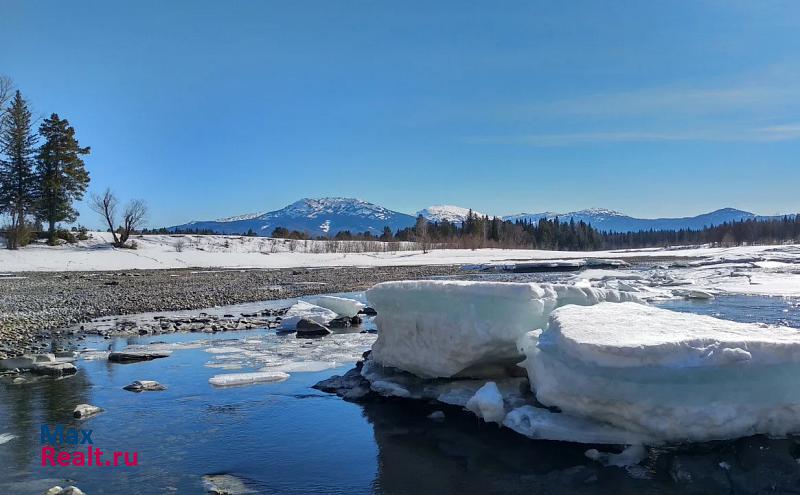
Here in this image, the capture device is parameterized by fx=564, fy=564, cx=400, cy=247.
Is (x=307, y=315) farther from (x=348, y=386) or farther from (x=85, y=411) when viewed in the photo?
(x=85, y=411)

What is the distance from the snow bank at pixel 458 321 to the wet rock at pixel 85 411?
4567mm

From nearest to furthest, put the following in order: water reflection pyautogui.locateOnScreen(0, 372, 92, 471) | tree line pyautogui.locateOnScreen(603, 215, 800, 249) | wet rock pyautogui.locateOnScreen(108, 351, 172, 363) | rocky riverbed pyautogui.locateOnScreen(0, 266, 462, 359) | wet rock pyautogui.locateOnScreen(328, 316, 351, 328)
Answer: water reflection pyautogui.locateOnScreen(0, 372, 92, 471)
wet rock pyautogui.locateOnScreen(108, 351, 172, 363)
rocky riverbed pyautogui.locateOnScreen(0, 266, 462, 359)
wet rock pyautogui.locateOnScreen(328, 316, 351, 328)
tree line pyautogui.locateOnScreen(603, 215, 800, 249)

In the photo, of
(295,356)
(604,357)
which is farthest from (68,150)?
(604,357)

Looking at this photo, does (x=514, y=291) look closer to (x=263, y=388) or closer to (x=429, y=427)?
(x=429, y=427)

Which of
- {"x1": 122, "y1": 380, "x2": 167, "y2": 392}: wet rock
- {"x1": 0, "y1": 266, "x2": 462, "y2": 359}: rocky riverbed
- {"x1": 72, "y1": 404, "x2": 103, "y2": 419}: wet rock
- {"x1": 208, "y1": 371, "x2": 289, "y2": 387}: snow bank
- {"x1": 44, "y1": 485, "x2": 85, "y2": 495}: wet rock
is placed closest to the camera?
{"x1": 44, "y1": 485, "x2": 85, "y2": 495}: wet rock

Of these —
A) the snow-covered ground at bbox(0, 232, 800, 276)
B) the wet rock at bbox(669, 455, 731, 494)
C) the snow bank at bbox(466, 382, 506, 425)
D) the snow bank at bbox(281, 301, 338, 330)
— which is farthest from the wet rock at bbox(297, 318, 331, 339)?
the snow-covered ground at bbox(0, 232, 800, 276)

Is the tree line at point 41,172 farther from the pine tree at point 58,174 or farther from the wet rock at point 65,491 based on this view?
the wet rock at point 65,491

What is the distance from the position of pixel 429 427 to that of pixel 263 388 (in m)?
3.55

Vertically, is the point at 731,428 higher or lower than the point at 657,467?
higher

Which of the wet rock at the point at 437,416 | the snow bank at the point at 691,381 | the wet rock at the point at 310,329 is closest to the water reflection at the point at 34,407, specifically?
the wet rock at the point at 437,416

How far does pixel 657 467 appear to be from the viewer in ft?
20.0

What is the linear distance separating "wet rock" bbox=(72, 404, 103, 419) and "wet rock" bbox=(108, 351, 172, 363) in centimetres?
371

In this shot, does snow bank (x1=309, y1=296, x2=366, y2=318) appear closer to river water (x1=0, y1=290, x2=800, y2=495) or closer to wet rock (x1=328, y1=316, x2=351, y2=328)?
wet rock (x1=328, y1=316, x2=351, y2=328)

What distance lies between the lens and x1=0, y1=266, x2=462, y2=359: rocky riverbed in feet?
53.6
